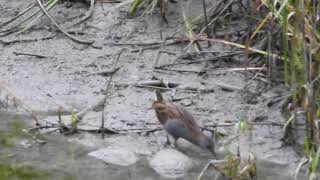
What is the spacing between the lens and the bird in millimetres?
4455

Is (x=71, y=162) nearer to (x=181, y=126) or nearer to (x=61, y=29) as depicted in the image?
(x=181, y=126)

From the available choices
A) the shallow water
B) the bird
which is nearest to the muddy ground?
the shallow water

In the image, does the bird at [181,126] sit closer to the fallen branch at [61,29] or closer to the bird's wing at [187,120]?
the bird's wing at [187,120]

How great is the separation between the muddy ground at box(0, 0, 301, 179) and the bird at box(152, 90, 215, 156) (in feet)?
0.35

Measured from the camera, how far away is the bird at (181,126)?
175 inches

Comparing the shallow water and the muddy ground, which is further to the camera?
the muddy ground

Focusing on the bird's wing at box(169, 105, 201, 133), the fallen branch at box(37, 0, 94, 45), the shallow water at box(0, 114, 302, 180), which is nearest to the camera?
the shallow water at box(0, 114, 302, 180)

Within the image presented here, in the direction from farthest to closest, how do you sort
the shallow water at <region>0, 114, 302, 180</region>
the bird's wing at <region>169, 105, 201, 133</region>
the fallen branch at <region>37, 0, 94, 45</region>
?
1. the fallen branch at <region>37, 0, 94, 45</region>
2. the bird's wing at <region>169, 105, 201, 133</region>
3. the shallow water at <region>0, 114, 302, 180</region>

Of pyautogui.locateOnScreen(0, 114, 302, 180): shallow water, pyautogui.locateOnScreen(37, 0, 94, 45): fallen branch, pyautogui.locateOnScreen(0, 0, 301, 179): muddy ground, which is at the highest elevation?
pyautogui.locateOnScreen(37, 0, 94, 45): fallen branch

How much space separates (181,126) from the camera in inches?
177

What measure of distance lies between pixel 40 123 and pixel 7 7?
74.4 inches

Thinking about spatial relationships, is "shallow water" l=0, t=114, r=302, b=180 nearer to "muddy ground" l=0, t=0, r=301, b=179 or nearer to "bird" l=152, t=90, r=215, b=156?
"muddy ground" l=0, t=0, r=301, b=179

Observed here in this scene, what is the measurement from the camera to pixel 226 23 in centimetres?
570

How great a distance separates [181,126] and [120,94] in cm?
87
